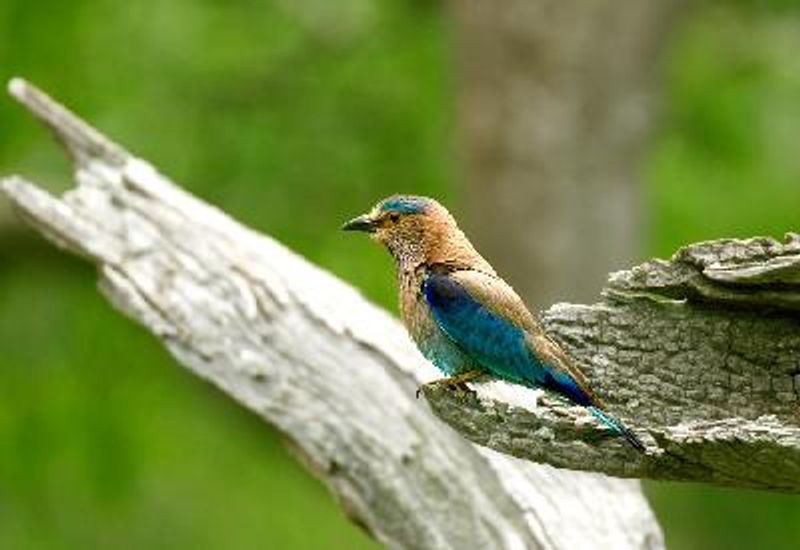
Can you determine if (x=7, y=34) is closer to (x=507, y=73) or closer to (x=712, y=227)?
(x=507, y=73)

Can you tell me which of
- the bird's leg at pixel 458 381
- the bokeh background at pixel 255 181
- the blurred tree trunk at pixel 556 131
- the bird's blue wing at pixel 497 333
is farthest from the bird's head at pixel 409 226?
the bokeh background at pixel 255 181

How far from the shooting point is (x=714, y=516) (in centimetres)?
1365

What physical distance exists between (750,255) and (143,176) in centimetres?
275

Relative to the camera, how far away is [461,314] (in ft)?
15.6

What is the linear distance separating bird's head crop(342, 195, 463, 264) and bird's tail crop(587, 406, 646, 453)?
29.5 inches

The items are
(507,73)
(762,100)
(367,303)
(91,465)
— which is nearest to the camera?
(367,303)

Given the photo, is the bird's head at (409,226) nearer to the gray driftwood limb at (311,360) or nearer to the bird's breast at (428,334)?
the bird's breast at (428,334)

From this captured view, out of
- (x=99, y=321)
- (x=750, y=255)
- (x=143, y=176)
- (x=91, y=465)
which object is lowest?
(x=750, y=255)

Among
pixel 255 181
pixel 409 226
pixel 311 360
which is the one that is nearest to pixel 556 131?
pixel 255 181

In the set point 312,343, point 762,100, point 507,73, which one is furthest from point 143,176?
point 762,100

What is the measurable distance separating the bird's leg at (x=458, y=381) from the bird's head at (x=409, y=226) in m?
0.28

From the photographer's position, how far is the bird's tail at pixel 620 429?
4.29 m

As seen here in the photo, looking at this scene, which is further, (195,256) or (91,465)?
(91,465)

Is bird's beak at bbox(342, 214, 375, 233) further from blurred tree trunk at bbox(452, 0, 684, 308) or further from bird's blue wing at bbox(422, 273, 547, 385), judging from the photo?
blurred tree trunk at bbox(452, 0, 684, 308)
